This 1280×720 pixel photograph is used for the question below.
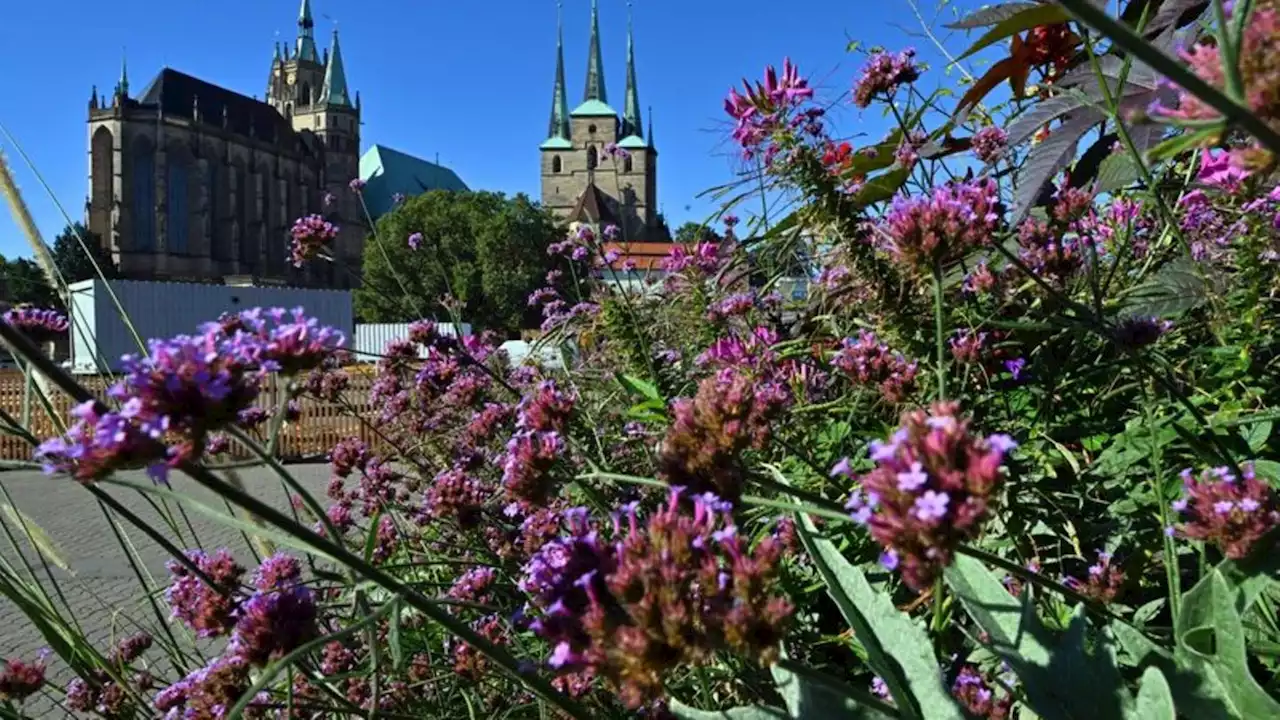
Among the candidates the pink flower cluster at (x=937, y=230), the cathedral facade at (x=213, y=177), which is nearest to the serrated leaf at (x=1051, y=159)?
the pink flower cluster at (x=937, y=230)

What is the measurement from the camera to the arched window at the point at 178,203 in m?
56.2

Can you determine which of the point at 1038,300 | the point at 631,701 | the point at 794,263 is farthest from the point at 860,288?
the point at 631,701

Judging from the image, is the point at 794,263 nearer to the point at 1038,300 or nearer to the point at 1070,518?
the point at 1038,300

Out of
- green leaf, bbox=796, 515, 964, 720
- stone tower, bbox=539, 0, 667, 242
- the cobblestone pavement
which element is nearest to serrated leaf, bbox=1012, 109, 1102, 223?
green leaf, bbox=796, 515, 964, 720

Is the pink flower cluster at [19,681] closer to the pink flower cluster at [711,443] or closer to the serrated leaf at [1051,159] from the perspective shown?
the pink flower cluster at [711,443]

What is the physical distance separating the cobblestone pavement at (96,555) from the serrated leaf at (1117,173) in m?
1.40

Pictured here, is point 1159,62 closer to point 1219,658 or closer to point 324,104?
point 1219,658

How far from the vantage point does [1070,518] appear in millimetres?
1391

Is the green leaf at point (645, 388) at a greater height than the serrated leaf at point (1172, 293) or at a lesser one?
lesser

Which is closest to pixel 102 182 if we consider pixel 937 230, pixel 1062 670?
pixel 937 230

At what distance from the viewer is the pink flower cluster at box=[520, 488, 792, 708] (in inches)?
25.7

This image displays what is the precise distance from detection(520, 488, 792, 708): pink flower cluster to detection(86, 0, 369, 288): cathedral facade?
51.4m

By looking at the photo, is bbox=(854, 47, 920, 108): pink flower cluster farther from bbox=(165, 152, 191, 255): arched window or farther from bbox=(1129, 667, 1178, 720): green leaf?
bbox=(165, 152, 191, 255): arched window

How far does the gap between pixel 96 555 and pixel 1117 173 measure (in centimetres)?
517
